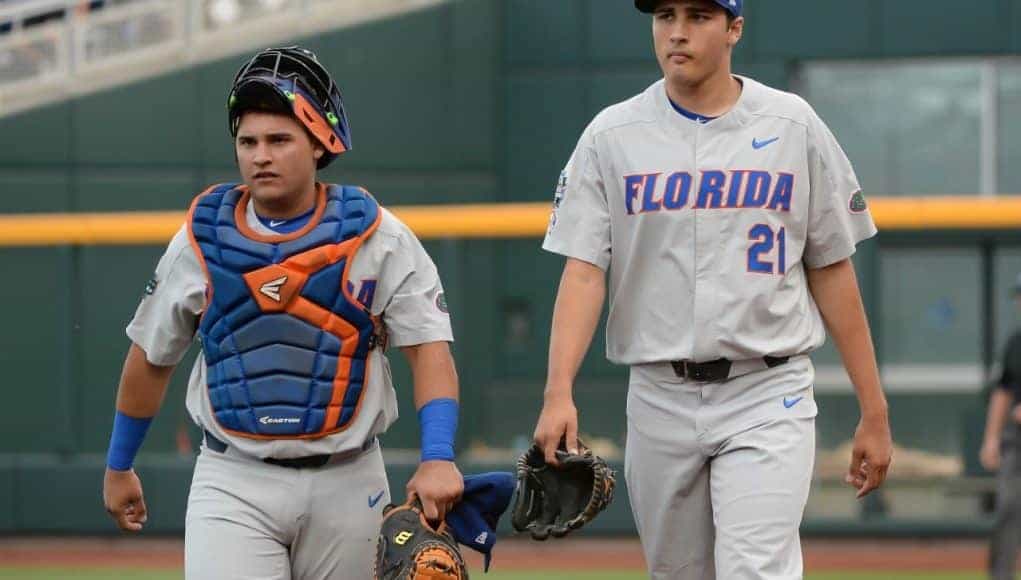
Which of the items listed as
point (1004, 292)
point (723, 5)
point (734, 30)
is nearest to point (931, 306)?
point (1004, 292)

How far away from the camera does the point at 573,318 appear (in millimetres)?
4785

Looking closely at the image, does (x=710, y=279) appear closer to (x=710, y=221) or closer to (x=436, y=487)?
(x=710, y=221)

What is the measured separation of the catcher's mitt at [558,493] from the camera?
470 centimetres

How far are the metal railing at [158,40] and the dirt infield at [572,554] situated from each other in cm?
433

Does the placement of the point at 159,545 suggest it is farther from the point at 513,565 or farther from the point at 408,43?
the point at 408,43

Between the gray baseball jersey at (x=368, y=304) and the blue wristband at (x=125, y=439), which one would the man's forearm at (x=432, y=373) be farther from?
the blue wristband at (x=125, y=439)

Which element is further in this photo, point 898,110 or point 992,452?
point 898,110

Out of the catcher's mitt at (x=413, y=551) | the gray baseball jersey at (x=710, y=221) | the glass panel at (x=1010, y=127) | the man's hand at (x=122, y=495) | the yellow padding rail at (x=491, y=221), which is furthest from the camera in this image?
the glass panel at (x=1010, y=127)

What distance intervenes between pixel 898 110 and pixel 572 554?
5527mm

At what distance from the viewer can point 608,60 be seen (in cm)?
1519

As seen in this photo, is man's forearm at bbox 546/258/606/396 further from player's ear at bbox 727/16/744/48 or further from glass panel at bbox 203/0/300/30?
glass panel at bbox 203/0/300/30

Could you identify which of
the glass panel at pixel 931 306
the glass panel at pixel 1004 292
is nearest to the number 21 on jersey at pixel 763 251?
the glass panel at pixel 931 306

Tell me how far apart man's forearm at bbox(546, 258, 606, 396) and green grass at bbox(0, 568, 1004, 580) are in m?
5.92

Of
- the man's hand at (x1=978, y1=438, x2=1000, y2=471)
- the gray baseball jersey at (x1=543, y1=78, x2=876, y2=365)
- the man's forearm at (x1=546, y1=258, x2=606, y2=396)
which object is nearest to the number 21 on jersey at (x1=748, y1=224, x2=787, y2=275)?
the gray baseball jersey at (x1=543, y1=78, x2=876, y2=365)
